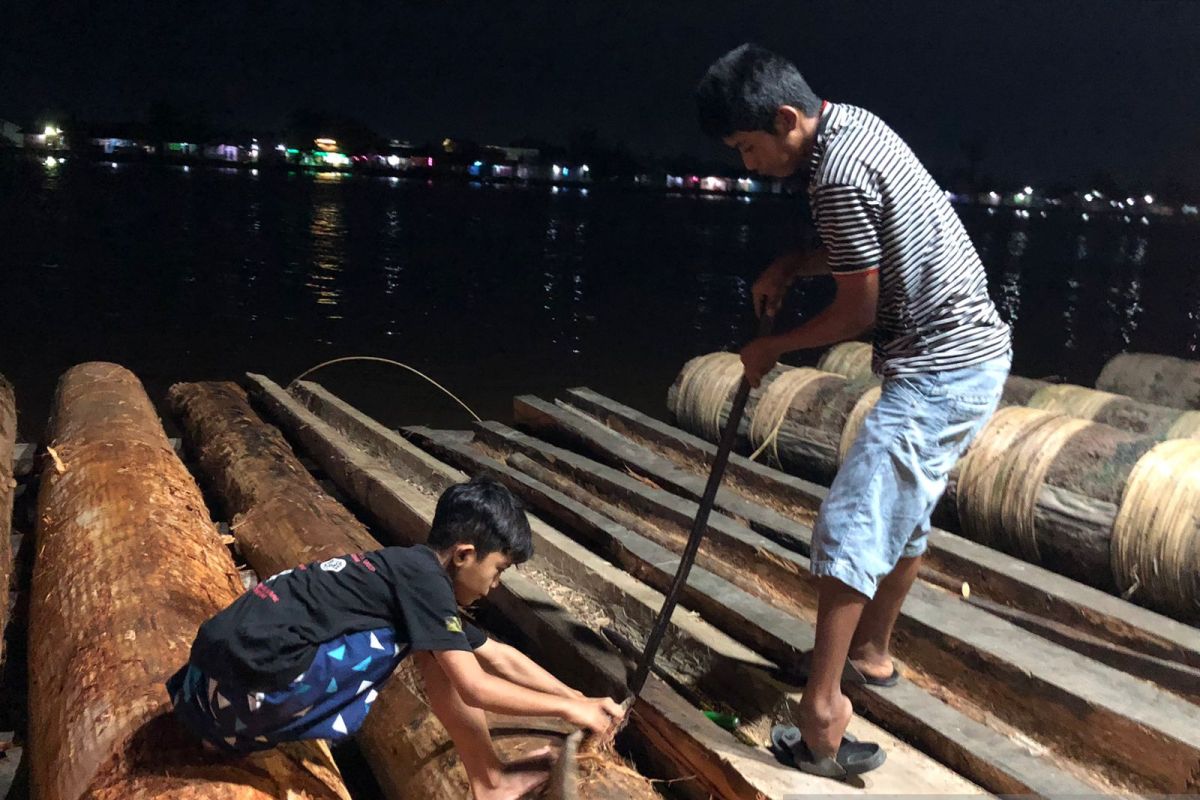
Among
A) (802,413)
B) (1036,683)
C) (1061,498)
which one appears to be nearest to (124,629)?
(1036,683)

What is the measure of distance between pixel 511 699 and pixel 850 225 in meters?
1.54

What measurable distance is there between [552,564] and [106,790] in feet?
7.09

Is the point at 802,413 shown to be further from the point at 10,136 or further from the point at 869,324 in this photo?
the point at 10,136

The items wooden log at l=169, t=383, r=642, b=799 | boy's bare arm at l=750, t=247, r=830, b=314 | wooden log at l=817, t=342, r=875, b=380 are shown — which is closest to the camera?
wooden log at l=169, t=383, r=642, b=799

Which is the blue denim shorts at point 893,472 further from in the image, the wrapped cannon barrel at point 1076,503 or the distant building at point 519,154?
the distant building at point 519,154

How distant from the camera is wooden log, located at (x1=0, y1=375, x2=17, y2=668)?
4.05 m

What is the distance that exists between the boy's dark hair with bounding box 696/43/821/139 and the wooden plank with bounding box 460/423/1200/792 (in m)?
1.96

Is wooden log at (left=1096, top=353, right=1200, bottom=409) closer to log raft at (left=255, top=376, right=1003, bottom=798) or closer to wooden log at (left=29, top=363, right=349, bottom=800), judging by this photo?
log raft at (left=255, top=376, right=1003, bottom=798)

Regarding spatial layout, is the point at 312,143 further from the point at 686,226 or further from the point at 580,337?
the point at 580,337

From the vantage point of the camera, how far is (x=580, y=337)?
658 inches

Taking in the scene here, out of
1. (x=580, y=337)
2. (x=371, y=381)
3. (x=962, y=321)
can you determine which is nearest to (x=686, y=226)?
(x=580, y=337)

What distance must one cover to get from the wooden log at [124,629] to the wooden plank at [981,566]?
261 cm

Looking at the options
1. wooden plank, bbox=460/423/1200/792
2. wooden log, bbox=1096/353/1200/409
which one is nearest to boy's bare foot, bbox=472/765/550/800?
wooden plank, bbox=460/423/1200/792

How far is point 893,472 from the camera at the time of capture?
2586 millimetres
